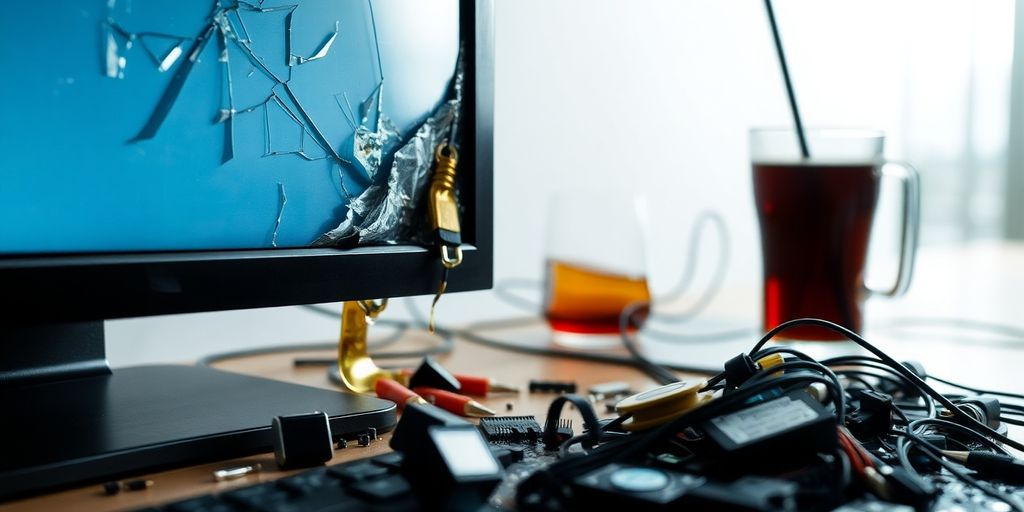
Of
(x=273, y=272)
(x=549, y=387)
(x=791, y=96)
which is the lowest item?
(x=549, y=387)

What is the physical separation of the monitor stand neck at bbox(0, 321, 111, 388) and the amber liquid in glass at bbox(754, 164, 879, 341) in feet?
1.86

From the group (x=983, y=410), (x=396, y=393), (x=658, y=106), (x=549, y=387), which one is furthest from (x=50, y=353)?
(x=658, y=106)

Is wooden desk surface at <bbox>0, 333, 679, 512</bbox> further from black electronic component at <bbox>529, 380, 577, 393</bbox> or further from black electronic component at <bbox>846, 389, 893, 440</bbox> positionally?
black electronic component at <bbox>846, 389, 893, 440</bbox>

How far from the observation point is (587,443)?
1.60 feet

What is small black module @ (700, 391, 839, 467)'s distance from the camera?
421 mm

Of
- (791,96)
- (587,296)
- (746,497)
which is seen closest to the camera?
(746,497)

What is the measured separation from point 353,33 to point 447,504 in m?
0.32

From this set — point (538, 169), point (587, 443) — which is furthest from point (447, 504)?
point (538, 169)

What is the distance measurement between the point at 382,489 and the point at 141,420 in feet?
0.56

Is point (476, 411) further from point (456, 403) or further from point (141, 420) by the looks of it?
point (141, 420)

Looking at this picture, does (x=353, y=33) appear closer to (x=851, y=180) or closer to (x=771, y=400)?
(x=771, y=400)

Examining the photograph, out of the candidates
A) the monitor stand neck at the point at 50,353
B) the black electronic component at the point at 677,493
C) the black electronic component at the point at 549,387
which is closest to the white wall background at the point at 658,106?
the monitor stand neck at the point at 50,353

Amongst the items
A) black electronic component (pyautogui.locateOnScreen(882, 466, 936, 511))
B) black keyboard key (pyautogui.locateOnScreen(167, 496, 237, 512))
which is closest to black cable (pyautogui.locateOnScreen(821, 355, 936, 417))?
black electronic component (pyautogui.locateOnScreen(882, 466, 936, 511))

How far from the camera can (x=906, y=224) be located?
894mm
